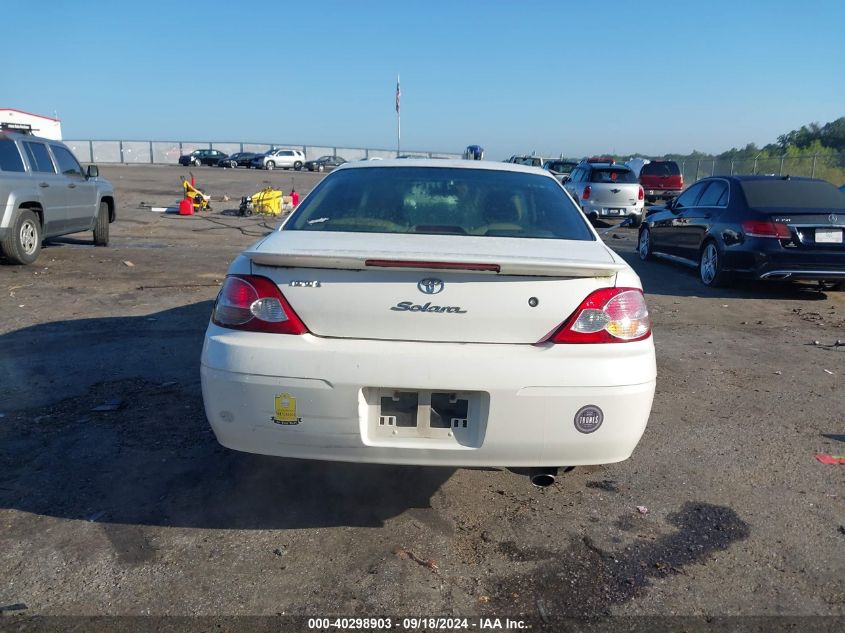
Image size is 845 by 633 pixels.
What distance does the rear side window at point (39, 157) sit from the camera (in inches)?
391

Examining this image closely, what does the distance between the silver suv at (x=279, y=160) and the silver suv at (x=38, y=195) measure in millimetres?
45249

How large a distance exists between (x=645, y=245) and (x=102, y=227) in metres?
9.37

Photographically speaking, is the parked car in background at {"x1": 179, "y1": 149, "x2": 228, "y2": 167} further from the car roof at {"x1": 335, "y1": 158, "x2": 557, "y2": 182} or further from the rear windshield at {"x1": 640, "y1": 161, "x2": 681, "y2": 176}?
the car roof at {"x1": 335, "y1": 158, "x2": 557, "y2": 182}

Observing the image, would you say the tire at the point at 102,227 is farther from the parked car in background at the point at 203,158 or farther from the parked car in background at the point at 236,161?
the parked car in background at the point at 203,158

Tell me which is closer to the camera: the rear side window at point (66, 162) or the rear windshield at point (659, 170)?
the rear side window at point (66, 162)

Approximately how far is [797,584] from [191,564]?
2458 millimetres

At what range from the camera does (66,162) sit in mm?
10945

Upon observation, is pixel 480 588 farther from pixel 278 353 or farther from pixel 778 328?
pixel 778 328

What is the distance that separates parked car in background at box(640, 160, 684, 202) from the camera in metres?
25.7

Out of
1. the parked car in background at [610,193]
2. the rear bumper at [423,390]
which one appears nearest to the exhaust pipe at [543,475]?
the rear bumper at [423,390]

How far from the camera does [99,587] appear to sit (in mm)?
2715

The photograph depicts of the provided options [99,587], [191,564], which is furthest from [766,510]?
[99,587]

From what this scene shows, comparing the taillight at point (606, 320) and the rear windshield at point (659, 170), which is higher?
the rear windshield at point (659, 170)

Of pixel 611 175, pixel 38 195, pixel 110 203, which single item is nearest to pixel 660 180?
pixel 611 175
